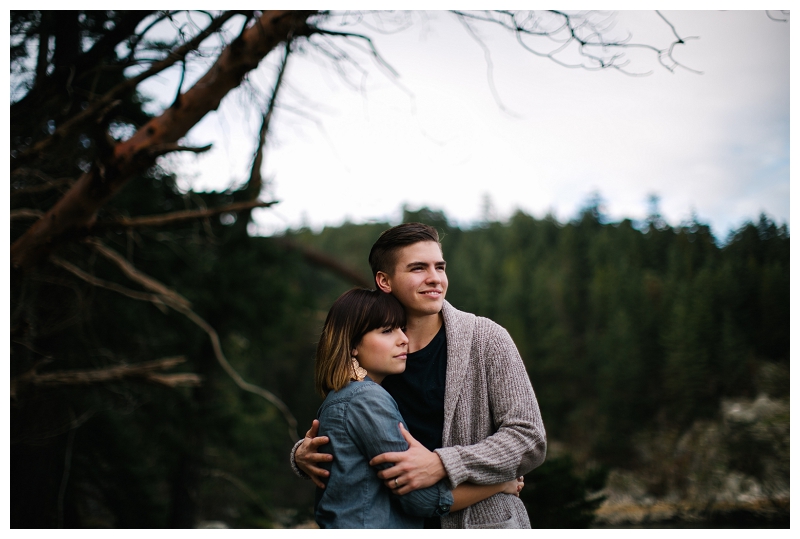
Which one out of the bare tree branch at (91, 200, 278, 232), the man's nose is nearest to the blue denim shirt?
the man's nose

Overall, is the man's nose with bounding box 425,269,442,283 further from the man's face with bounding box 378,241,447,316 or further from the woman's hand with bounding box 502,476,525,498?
the woman's hand with bounding box 502,476,525,498

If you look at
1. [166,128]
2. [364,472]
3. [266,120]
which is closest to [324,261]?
[266,120]

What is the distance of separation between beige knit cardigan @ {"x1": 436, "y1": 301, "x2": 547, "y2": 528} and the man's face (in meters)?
0.11

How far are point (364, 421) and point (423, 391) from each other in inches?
8.6

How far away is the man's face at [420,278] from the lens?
5.00 feet

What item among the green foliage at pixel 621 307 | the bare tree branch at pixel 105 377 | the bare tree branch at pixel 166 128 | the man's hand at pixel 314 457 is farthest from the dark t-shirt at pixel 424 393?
the green foliage at pixel 621 307

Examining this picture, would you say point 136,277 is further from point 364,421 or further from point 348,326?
point 364,421

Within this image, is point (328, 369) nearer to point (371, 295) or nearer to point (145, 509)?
point (371, 295)

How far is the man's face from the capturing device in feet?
5.00

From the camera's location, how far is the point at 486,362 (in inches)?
59.9

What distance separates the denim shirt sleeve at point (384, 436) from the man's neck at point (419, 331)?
234mm

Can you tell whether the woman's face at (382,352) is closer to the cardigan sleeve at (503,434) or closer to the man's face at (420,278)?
the man's face at (420,278)

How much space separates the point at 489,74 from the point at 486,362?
147cm

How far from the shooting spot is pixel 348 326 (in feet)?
4.95
